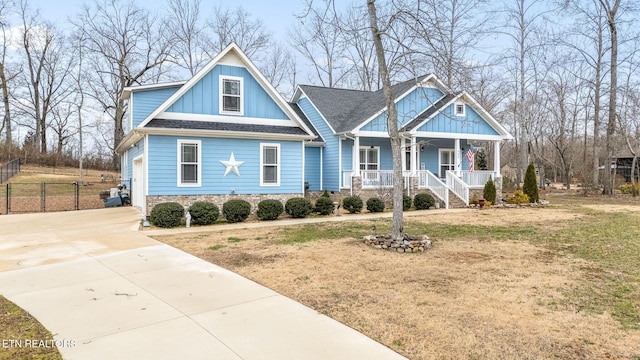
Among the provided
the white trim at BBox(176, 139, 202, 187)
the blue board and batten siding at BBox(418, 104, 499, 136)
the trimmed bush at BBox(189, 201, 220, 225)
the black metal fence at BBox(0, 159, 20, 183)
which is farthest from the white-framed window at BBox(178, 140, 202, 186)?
the black metal fence at BBox(0, 159, 20, 183)

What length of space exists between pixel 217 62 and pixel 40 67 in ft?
107

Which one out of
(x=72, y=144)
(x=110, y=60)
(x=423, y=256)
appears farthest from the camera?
(x=72, y=144)

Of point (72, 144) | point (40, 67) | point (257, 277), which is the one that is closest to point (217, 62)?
point (257, 277)

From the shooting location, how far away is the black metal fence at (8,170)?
24.9m

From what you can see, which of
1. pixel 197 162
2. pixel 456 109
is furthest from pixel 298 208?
pixel 456 109

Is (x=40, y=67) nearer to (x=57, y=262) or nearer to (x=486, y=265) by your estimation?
(x=57, y=262)

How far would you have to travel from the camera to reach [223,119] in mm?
15391

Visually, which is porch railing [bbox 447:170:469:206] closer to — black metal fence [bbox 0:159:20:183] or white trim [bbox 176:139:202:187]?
white trim [bbox 176:139:202:187]

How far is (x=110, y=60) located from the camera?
34250 mm

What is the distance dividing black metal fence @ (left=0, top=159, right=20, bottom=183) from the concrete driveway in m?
21.0

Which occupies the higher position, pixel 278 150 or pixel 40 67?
pixel 40 67

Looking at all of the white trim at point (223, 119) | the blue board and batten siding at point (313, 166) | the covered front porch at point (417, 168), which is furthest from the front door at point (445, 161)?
the white trim at point (223, 119)

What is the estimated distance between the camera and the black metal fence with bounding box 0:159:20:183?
81.8 feet

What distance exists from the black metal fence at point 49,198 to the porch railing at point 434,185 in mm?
15820
